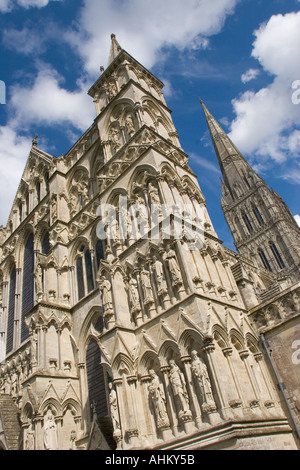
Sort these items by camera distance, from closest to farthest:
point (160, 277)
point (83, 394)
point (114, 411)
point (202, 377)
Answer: point (202, 377)
point (114, 411)
point (160, 277)
point (83, 394)

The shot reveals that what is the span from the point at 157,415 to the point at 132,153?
1048 cm

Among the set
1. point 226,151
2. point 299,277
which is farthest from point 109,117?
point 226,151

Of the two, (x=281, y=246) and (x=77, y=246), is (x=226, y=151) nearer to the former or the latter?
(x=281, y=246)

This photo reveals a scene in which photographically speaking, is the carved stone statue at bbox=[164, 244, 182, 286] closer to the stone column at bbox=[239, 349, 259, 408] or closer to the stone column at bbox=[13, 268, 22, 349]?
the stone column at bbox=[239, 349, 259, 408]

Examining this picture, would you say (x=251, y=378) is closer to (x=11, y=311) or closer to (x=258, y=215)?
(x=11, y=311)

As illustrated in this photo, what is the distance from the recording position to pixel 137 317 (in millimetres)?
12016

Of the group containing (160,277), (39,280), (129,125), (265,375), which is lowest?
(265,375)

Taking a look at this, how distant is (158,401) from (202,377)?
1715mm

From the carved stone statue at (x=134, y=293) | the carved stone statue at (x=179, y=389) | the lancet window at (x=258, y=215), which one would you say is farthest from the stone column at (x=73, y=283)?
the lancet window at (x=258, y=215)

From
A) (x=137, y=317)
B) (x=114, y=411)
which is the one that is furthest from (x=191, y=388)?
(x=137, y=317)

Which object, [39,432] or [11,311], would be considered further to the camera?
[11,311]

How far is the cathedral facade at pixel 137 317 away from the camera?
9.72m

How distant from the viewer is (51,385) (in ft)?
44.2

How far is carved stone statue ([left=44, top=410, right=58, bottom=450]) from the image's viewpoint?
12.4m
